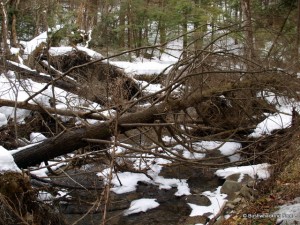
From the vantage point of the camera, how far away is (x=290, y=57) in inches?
292

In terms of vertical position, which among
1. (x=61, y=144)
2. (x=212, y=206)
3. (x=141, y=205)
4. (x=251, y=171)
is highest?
(x=61, y=144)

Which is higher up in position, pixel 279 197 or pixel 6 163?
pixel 6 163

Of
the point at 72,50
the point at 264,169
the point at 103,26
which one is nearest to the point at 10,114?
the point at 72,50

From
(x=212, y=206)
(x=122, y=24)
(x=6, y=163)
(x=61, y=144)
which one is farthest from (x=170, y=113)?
(x=122, y=24)

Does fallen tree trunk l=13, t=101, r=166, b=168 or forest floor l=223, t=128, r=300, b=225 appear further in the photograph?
fallen tree trunk l=13, t=101, r=166, b=168

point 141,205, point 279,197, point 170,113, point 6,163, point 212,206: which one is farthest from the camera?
point 141,205

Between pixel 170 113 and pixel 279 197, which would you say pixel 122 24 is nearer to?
pixel 170 113

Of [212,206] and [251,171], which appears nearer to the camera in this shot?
[212,206]

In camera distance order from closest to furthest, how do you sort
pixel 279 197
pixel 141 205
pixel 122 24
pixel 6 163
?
pixel 6 163
pixel 279 197
pixel 141 205
pixel 122 24

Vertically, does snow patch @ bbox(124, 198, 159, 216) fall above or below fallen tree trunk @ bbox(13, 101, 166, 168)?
below

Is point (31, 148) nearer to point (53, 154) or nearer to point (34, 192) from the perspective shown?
point (53, 154)

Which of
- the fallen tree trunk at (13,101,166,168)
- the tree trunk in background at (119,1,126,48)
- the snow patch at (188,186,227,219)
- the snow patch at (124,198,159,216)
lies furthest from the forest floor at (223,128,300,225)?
the tree trunk in background at (119,1,126,48)

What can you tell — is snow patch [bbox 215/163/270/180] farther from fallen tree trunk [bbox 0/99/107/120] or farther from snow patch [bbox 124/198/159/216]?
fallen tree trunk [bbox 0/99/107/120]

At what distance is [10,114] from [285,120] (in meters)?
5.90
